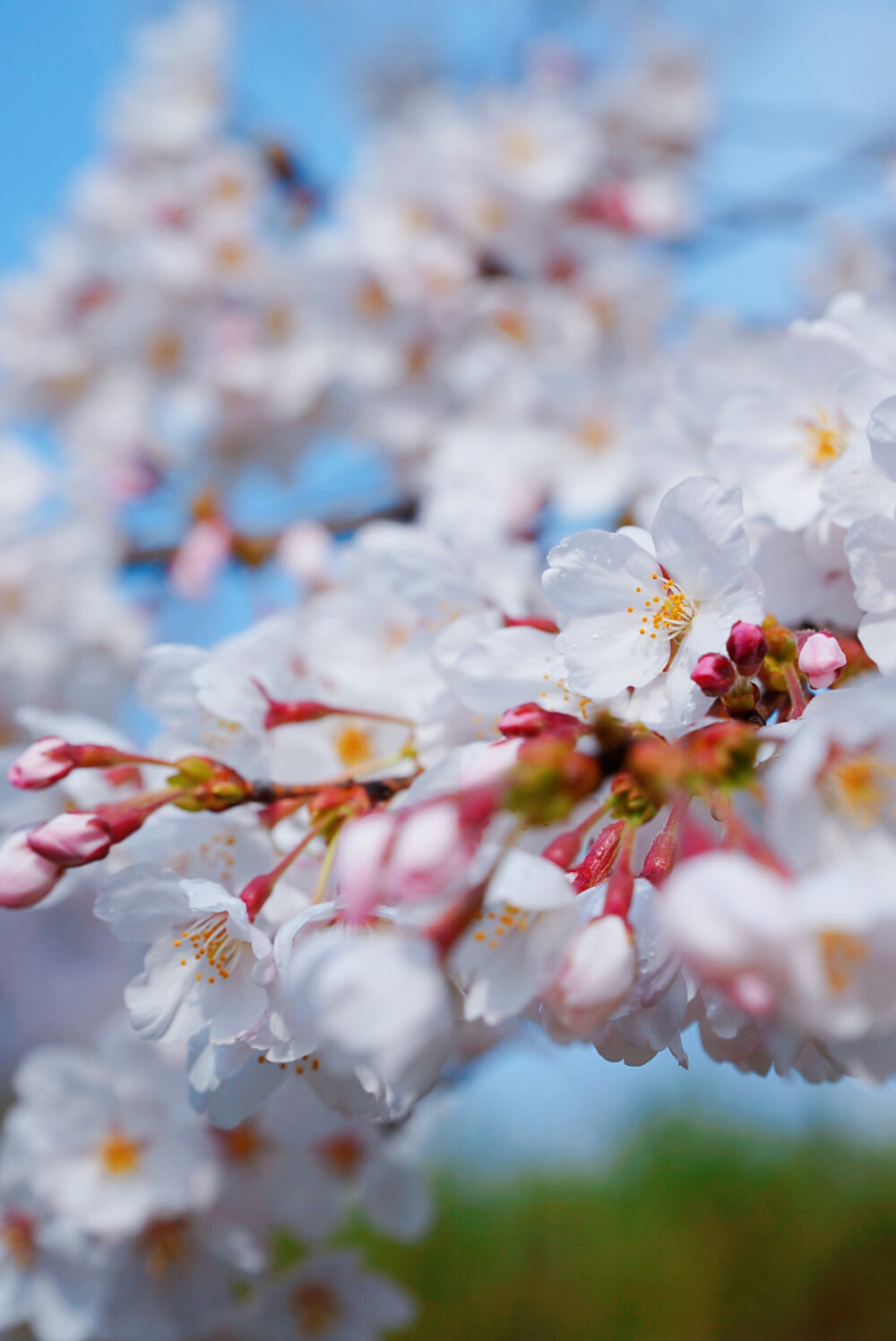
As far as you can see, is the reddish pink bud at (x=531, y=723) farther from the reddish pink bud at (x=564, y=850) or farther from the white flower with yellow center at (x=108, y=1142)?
the white flower with yellow center at (x=108, y=1142)

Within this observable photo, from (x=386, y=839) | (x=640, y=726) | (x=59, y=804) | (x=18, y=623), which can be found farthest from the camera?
(x=18, y=623)

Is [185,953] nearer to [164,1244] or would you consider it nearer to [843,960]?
[843,960]

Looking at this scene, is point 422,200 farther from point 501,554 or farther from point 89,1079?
point 89,1079

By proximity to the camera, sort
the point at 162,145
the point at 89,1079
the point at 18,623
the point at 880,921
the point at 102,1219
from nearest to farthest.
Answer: the point at 880,921, the point at 102,1219, the point at 89,1079, the point at 18,623, the point at 162,145

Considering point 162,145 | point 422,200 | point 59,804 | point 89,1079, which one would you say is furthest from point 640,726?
point 162,145

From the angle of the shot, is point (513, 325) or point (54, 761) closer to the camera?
point (54, 761)

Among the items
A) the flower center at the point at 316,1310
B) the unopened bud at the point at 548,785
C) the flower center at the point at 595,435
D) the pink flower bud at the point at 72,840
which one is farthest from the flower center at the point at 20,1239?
the flower center at the point at 595,435

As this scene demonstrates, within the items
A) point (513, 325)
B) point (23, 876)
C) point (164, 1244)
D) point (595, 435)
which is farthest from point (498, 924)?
point (513, 325)
